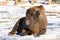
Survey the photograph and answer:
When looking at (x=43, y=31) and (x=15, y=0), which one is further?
(x=15, y=0)

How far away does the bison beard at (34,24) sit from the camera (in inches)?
94.2

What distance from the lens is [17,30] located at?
2539 mm

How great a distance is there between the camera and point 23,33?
2.53m

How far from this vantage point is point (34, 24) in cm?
246

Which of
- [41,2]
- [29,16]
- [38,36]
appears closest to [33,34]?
[38,36]

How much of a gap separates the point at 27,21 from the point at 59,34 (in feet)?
1.63

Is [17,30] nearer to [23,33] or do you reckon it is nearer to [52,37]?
[23,33]

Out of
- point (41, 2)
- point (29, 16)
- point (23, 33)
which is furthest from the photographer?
point (41, 2)

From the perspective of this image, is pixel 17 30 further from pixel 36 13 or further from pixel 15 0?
pixel 15 0

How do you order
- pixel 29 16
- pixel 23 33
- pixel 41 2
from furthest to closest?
pixel 41 2
pixel 23 33
pixel 29 16

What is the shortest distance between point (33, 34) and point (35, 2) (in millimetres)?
3753

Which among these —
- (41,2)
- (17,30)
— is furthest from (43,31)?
(41,2)

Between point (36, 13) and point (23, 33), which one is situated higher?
point (36, 13)

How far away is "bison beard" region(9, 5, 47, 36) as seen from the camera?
239 centimetres
